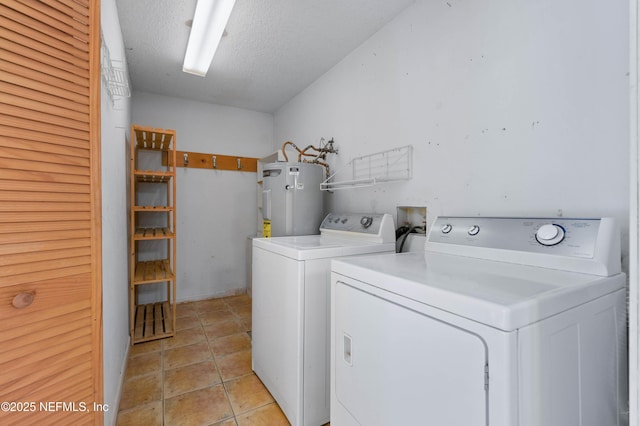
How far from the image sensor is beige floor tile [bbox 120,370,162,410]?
5.49 ft

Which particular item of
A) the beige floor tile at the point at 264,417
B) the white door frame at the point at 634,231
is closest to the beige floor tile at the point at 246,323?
the beige floor tile at the point at 264,417

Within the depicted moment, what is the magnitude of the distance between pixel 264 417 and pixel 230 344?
3.05 ft

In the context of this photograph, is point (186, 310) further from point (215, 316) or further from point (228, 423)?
point (228, 423)

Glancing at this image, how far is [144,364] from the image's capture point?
208 centimetres

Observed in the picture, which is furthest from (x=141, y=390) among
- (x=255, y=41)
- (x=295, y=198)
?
(x=255, y=41)

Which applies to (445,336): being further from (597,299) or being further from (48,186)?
(48,186)

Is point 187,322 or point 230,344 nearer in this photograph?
point 230,344

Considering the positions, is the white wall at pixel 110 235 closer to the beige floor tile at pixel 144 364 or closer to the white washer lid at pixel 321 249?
the beige floor tile at pixel 144 364

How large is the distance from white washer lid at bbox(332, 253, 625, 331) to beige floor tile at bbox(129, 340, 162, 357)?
2.06 meters

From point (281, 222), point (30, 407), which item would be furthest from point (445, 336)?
point (281, 222)

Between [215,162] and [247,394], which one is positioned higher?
[215,162]

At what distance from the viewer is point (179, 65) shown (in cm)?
259

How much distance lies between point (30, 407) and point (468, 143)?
1904 millimetres

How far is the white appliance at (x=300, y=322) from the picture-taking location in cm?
142
